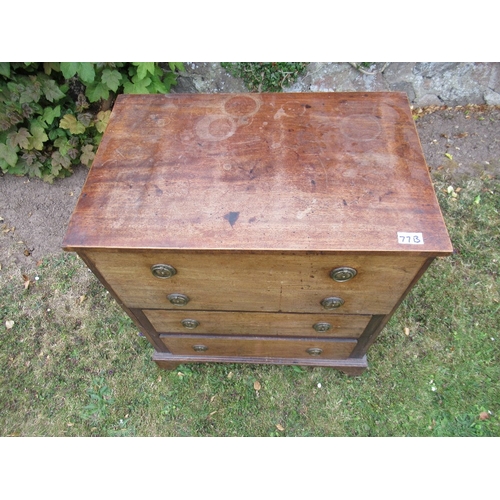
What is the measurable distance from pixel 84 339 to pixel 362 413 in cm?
194

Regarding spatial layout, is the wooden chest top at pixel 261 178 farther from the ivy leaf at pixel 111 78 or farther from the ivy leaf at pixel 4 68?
the ivy leaf at pixel 4 68

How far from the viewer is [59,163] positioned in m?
3.00

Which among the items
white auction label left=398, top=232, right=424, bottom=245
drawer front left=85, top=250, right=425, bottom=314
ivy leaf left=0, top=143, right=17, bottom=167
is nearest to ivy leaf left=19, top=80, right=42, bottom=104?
ivy leaf left=0, top=143, right=17, bottom=167

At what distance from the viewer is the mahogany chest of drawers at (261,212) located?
4.18ft

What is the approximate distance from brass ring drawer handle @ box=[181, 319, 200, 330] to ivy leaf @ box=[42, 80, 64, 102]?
2064mm

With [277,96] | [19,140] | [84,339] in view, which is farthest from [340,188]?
[19,140]

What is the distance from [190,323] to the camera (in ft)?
5.83

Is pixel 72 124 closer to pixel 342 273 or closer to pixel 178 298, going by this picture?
pixel 178 298

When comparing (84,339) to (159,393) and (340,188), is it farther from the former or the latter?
(340,188)

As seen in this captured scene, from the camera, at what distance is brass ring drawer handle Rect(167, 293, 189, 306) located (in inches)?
61.2

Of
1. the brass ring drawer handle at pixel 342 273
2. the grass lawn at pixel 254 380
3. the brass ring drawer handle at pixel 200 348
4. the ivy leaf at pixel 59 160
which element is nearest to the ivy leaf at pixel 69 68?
the ivy leaf at pixel 59 160

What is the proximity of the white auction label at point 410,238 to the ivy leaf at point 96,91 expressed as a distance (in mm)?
2407

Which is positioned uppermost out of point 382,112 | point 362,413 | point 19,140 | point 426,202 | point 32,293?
point 382,112

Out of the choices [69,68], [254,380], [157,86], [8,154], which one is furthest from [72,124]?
[254,380]
